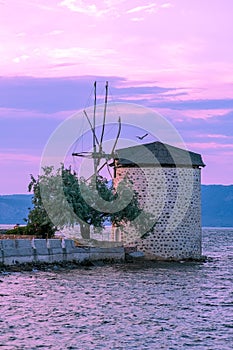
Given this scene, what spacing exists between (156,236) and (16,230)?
7.89 meters

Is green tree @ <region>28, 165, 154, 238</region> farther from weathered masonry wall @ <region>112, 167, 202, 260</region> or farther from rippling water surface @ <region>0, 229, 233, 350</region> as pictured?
rippling water surface @ <region>0, 229, 233, 350</region>

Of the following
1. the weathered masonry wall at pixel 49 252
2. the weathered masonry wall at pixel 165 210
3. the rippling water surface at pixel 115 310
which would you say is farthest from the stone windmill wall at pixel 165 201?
the rippling water surface at pixel 115 310

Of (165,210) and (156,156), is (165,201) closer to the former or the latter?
(165,210)

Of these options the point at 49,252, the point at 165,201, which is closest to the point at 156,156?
the point at 165,201

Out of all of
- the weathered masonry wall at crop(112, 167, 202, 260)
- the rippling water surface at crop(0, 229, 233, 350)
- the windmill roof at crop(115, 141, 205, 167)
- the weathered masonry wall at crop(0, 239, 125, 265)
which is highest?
the windmill roof at crop(115, 141, 205, 167)

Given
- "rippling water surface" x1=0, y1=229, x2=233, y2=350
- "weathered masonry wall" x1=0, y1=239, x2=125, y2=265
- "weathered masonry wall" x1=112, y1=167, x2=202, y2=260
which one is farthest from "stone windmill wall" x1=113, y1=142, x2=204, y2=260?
"rippling water surface" x1=0, y1=229, x2=233, y2=350

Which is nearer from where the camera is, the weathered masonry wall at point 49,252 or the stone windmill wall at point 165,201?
the weathered masonry wall at point 49,252

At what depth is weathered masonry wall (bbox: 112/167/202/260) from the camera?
4669 centimetres

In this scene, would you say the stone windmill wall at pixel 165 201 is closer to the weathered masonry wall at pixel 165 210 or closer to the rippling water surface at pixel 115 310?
the weathered masonry wall at pixel 165 210

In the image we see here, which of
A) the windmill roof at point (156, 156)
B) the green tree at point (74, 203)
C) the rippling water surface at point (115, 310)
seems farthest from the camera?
the windmill roof at point (156, 156)

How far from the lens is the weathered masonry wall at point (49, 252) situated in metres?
36.4

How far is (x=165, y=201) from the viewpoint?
153ft

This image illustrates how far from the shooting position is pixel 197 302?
27.9 meters

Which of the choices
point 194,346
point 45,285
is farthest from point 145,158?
point 194,346
